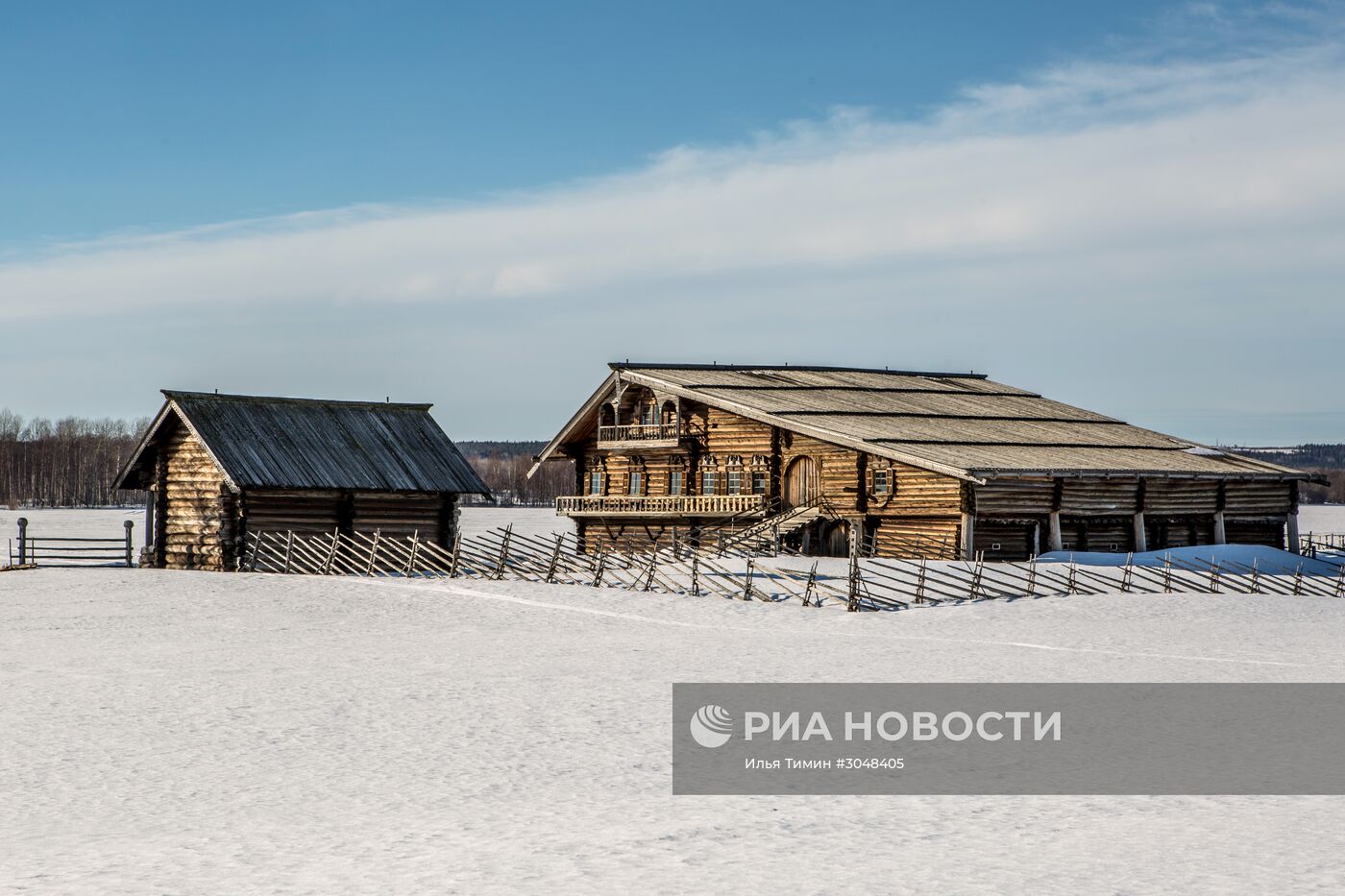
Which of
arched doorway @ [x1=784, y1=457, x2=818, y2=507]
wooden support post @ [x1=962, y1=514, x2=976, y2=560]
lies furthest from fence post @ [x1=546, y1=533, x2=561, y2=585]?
arched doorway @ [x1=784, y1=457, x2=818, y2=507]

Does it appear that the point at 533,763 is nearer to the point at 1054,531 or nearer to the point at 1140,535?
the point at 1054,531

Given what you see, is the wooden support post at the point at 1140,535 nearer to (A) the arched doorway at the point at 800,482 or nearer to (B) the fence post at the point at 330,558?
(A) the arched doorway at the point at 800,482

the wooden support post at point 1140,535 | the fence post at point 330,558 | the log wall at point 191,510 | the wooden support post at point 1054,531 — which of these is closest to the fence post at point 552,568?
the fence post at point 330,558

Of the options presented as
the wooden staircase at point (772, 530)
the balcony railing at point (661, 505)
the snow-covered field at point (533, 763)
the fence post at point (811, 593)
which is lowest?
the snow-covered field at point (533, 763)

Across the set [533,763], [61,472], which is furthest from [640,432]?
[61,472]

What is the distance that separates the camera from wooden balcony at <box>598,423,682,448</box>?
1843 inches

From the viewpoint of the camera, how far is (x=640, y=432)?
1879 inches

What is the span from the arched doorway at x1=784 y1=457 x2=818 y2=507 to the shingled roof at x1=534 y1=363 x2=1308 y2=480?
55.0 inches

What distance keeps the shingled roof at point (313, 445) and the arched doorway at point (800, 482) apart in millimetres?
8677

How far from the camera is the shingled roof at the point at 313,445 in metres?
38.9

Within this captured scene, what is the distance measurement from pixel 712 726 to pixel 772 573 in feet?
50.1

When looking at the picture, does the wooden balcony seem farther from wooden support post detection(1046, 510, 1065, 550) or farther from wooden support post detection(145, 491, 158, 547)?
wooden support post detection(145, 491, 158, 547)

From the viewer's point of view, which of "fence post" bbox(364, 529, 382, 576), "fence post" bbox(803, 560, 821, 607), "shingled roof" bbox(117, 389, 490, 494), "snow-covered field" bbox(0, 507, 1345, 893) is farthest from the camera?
"shingled roof" bbox(117, 389, 490, 494)

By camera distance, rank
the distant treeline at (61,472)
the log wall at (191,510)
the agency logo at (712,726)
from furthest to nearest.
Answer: the distant treeline at (61,472) < the log wall at (191,510) < the agency logo at (712,726)
